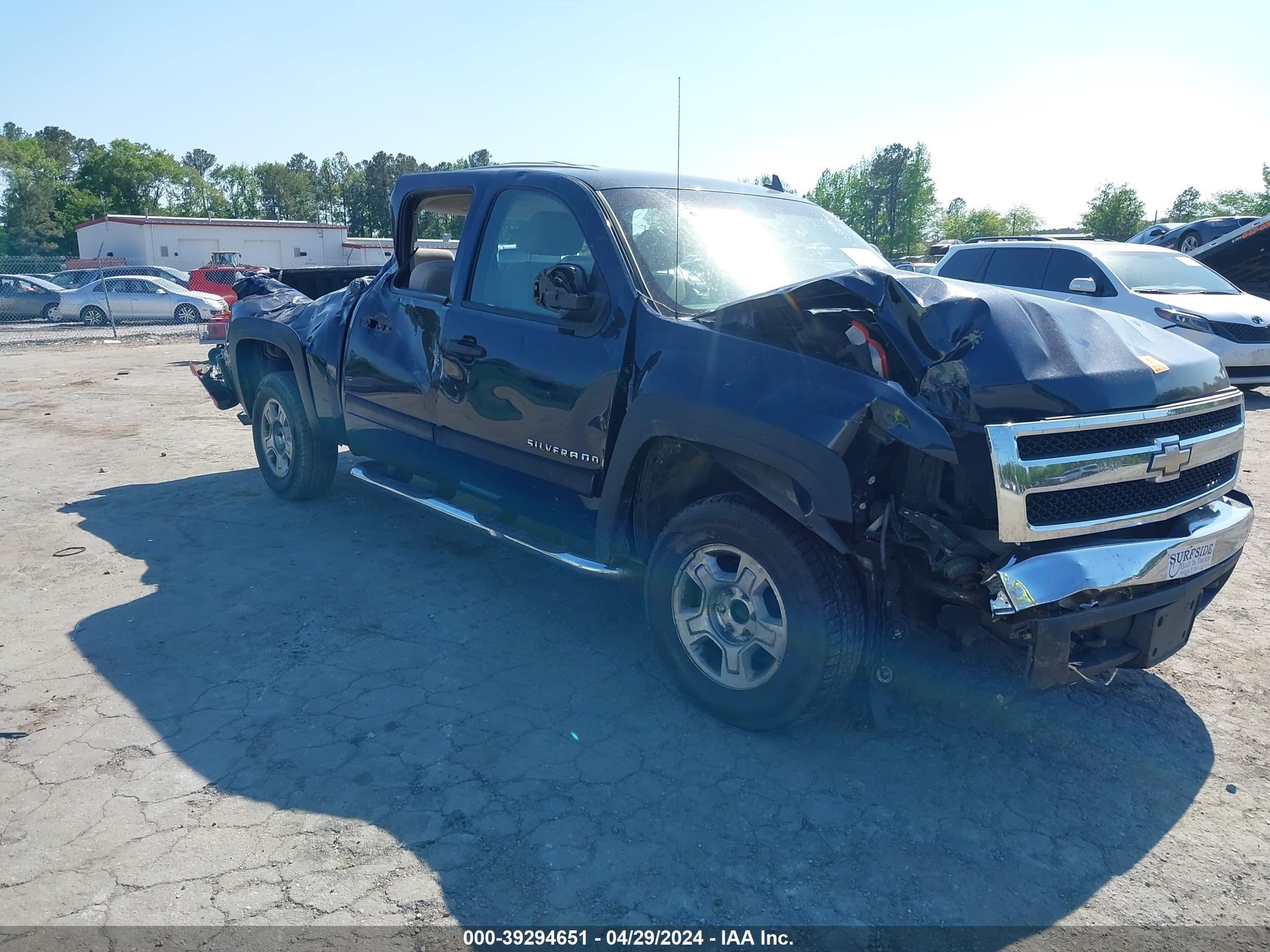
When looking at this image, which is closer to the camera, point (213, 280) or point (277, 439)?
point (277, 439)

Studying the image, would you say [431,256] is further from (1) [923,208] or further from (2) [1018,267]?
(1) [923,208]

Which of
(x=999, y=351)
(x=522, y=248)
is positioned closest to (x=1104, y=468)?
(x=999, y=351)

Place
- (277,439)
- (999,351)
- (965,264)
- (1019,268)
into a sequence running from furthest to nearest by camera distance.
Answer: (965,264)
(1019,268)
(277,439)
(999,351)

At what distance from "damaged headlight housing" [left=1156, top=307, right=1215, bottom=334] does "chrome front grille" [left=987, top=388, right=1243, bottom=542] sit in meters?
7.53

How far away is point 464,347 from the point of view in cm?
473

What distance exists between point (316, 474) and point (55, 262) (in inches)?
1450

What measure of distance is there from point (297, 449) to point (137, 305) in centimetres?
2362

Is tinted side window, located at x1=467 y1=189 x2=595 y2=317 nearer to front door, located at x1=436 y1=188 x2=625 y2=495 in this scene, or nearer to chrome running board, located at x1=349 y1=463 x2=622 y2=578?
front door, located at x1=436 y1=188 x2=625 y2=495

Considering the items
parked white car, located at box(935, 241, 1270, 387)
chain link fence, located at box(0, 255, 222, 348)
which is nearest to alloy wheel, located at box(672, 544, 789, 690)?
parked white car, located at box(935, 241, 1270, 387)

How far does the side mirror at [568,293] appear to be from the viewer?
13.0ft

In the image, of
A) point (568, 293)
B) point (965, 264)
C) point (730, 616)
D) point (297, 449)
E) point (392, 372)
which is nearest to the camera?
point (730, 616)

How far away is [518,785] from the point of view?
3301 millimetres

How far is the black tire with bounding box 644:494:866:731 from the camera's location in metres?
3.27

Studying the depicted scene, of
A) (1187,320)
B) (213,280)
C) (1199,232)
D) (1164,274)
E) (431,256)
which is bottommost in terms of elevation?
(213,280)
